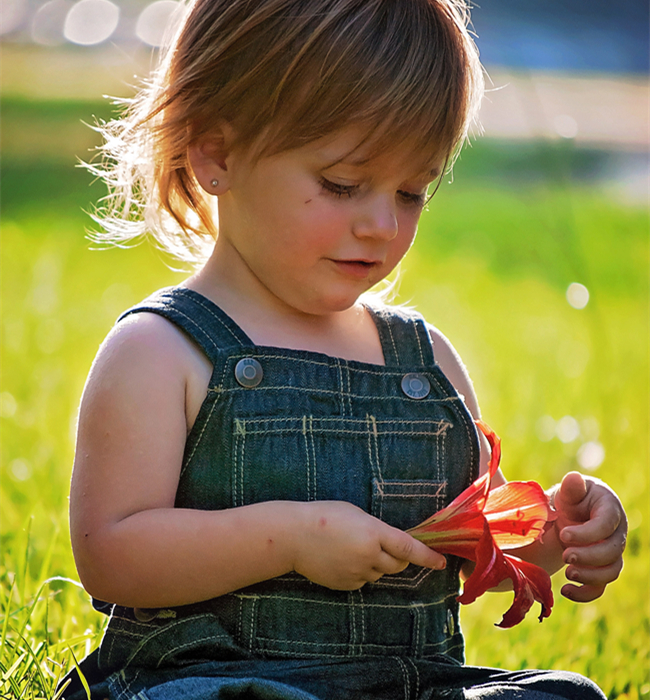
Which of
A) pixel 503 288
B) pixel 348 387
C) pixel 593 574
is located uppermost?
pixel 503 288

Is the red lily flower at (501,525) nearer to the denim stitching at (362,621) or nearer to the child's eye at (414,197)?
the denim stitching at (362,621)

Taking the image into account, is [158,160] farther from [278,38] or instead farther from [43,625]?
[43,625]

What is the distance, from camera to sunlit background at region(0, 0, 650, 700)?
111 inches

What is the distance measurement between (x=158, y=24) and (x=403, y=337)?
4.98 m

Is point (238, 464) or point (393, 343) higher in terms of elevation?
point (393, 343)

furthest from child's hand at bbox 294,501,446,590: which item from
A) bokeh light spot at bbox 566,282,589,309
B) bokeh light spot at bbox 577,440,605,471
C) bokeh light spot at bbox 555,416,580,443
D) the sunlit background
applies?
bokeh light spot at bbox 555,416,580,443

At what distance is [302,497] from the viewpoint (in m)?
1.98

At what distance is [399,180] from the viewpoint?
2059 mm

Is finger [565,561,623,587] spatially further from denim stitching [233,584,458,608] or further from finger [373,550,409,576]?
finger [373,550,409,576]

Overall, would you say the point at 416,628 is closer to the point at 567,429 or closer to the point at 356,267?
the point at 356,267

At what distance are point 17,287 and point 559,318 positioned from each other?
3.81 meters

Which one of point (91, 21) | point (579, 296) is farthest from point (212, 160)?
point (91, 21)

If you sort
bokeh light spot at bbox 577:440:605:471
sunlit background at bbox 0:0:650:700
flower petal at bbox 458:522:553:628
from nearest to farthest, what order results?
flower petal at bbox 458:522:553:628 → sunlit background at bbox 0:0:650:700 → bokeh light spot at bbox 577:440:605:471

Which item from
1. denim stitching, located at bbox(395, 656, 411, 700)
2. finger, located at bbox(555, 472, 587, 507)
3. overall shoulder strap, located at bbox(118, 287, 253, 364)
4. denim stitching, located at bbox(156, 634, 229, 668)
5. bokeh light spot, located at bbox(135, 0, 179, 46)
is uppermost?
bokeh light spot, located at bbox(135, 0, 179, 46)
